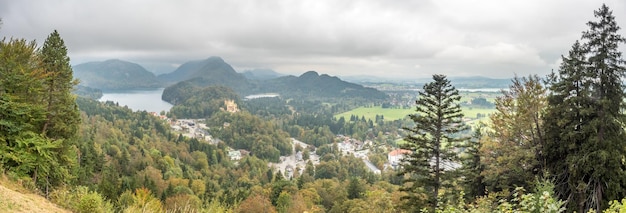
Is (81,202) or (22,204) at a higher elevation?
(22,204)

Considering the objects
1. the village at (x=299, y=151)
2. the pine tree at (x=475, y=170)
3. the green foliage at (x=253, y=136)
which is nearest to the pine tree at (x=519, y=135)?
the pine tree at (x=475, y=170)

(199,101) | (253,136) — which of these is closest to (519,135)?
(253,136)

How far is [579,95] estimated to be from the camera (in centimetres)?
1184

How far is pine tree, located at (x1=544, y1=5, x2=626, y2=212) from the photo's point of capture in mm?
11195

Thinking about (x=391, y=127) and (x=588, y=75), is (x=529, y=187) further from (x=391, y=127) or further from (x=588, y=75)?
(x=391, y=127)

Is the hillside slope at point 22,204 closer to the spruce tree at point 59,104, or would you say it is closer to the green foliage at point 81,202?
the green foliage at point 81,202

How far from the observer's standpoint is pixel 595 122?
36.9 feet

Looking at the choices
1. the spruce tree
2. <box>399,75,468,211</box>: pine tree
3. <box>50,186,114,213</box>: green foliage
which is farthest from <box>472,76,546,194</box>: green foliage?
the spruce tree

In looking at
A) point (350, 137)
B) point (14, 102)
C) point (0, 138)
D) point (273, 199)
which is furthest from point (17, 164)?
point (350, 137)

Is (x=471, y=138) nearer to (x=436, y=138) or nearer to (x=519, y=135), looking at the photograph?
(x=519, y=135)

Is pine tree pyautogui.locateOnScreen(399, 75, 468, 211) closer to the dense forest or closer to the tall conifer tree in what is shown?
the dense forest

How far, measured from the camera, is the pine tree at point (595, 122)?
441 inches

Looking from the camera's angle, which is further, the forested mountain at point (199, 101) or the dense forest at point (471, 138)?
the forested mountain at point (199, 101)

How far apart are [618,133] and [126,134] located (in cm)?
6993
